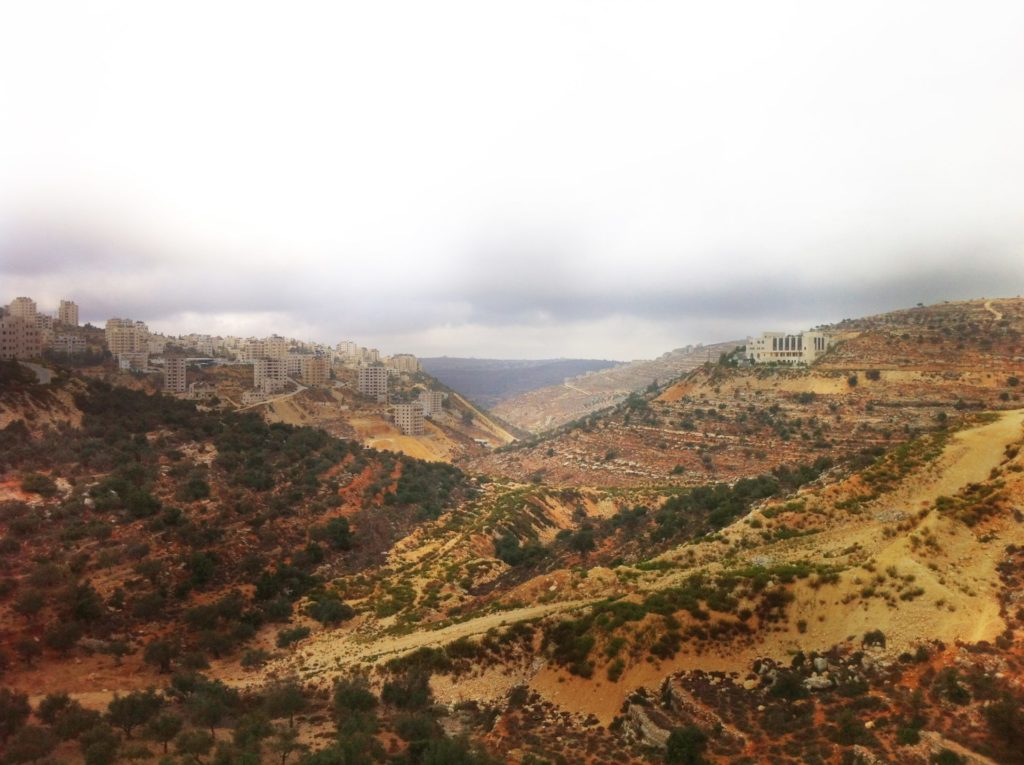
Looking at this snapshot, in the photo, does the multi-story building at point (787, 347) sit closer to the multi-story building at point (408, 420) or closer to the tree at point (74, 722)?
the multi-story building at point (408, 420)

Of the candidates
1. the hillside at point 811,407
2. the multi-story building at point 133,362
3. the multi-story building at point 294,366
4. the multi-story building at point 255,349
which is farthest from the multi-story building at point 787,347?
the multi-story building at point 255,349

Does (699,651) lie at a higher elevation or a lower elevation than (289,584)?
higher

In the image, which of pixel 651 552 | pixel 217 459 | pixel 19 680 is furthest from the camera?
pixel 217 459

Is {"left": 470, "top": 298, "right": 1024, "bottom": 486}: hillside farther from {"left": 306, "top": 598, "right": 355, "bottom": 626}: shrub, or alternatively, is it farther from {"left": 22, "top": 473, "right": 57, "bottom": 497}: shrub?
{"left": 22, "top": 473, "right": 57, "bottom": 497}: shrub

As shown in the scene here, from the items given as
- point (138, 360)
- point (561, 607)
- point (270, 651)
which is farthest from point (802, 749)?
point (138, 360)

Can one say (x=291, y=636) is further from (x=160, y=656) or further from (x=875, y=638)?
(x=875, y=638)

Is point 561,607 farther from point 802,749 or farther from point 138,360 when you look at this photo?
point 138,360
